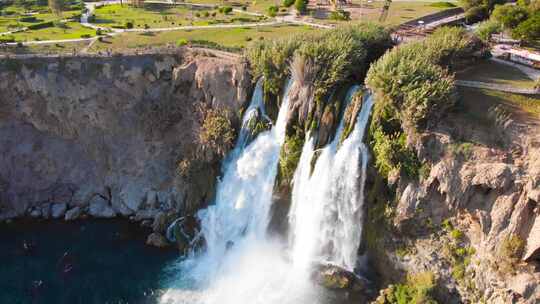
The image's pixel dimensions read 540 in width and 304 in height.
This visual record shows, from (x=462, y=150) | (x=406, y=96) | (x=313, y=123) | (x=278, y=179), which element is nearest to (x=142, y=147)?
(x=278, y=179)

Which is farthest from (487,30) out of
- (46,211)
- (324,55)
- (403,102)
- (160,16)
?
(46,211)

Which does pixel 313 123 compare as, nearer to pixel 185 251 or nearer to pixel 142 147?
pixel 185 251

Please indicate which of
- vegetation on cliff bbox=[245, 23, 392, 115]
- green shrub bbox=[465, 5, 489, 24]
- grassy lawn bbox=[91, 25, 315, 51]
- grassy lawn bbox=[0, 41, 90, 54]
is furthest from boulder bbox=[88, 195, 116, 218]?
green shrub bbox=[465, 5, 489, 24]

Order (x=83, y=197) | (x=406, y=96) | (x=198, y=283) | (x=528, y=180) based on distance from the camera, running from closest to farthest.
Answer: (x=528, y=180)
(x=406, y=96)
(x=198, y=283)
(x=83, y=197)

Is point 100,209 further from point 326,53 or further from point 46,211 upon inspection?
point 326,53

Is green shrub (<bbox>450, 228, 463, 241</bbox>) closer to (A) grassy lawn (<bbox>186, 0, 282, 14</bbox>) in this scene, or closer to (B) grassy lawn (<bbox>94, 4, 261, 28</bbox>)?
(B) grassy lawn (<bbox>94, 4, 261, 28</bbox>)

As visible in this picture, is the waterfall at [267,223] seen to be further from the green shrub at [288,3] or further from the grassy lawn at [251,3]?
the grassy lawn at [251,3]
